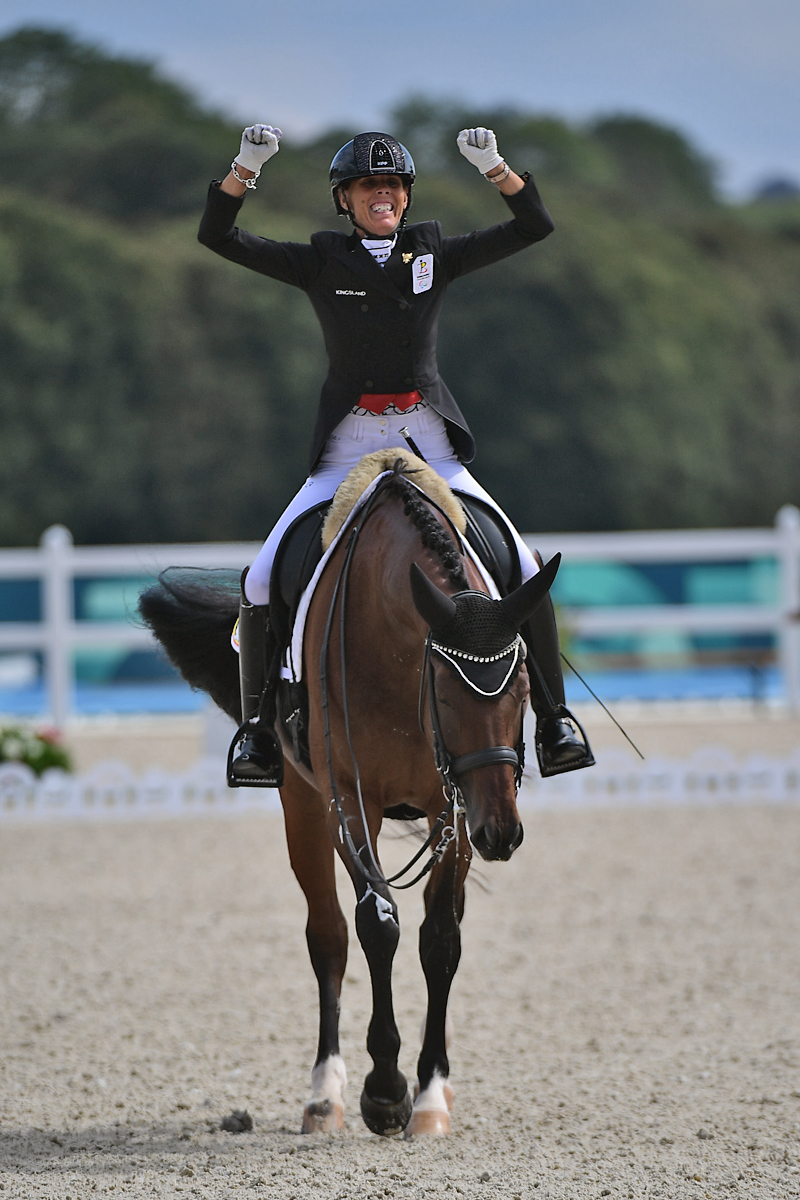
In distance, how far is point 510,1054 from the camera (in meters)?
4.50

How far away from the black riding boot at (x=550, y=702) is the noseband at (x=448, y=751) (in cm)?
59

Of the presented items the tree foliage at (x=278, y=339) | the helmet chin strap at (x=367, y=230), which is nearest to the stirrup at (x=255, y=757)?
the helmet chin strap at (x=367, y=230)

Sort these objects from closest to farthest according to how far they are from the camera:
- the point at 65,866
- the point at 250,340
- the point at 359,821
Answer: the point at 359,821
the point at 65,866
the point at 250,340

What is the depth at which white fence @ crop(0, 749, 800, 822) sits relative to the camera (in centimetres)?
873

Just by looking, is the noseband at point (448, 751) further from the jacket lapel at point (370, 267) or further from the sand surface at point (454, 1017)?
the jacket lapel at point (370, 267)

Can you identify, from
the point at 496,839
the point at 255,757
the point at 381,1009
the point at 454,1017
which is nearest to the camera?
the point at 496,839

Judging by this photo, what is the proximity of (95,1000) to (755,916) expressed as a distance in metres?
3.09

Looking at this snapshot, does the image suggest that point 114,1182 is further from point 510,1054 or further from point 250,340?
point 250,340

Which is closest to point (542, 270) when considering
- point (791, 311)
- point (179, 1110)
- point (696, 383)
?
point (696, 383)

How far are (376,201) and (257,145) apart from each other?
381 millimetres

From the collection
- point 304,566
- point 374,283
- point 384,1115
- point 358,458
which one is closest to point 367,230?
point 374,283

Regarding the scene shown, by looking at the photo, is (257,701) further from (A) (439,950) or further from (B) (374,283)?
(B) (374,283)

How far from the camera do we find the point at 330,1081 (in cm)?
379

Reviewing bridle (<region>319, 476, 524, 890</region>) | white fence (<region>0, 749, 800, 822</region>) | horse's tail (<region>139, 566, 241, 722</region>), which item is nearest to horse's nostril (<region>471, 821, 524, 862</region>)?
bridle (<region>319, 476, 524, 890</region>)
